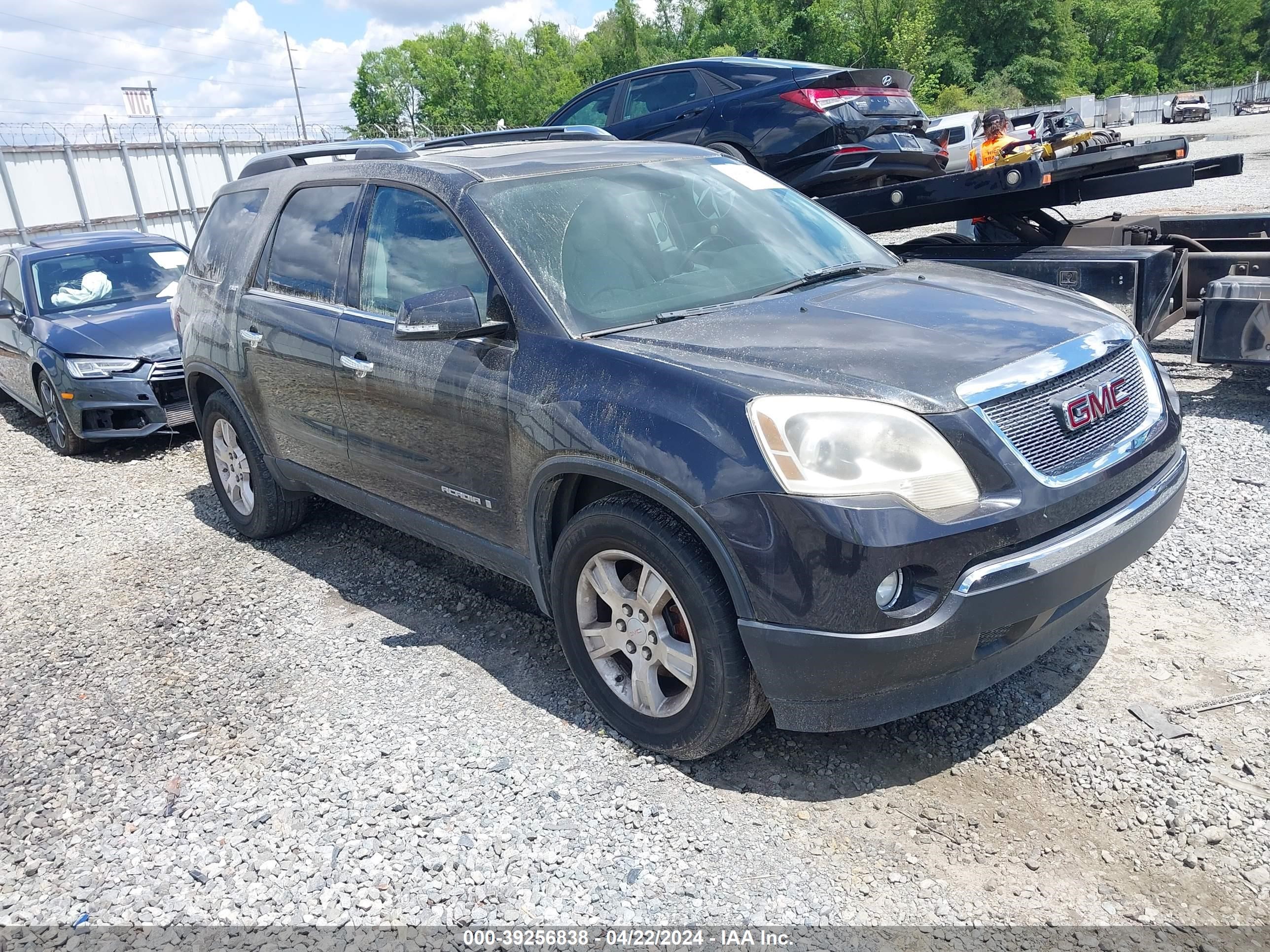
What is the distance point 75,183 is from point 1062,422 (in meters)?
20.6

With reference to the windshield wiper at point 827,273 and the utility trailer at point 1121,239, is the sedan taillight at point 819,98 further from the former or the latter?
the windshield wiper at point 827,273

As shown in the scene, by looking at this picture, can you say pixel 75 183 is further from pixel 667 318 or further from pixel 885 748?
pixel 885 748

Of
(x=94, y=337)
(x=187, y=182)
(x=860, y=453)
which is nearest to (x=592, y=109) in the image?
(x=94, y=337)

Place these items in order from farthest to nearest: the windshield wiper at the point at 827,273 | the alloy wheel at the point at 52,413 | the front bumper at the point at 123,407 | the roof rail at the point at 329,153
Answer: the alloy wheel at the point at 52,413 < the front bumper at the point at 123,407 < the roof rail at the point at 329,153 < the windshield wiper at the point at 827,273

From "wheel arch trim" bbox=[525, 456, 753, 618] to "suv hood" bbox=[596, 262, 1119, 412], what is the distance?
38 cm

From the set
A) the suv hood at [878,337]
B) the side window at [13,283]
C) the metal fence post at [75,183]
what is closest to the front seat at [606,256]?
the suv hood at [878,337]

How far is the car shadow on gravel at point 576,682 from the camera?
10.4 ft

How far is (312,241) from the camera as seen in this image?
4.62 metres

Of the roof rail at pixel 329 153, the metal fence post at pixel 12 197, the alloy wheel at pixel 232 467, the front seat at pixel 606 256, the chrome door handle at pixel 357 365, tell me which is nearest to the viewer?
the front seat at pixel 606 256

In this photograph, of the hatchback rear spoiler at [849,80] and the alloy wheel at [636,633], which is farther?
the hatchback rear spoiler at [849,80]

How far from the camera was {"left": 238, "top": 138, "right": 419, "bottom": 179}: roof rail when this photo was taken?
4.31 metres

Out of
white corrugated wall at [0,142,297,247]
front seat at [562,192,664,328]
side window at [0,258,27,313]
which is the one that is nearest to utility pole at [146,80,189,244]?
white corrugated wall at [0,142,297,247]

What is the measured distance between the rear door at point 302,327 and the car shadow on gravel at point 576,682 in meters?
0.69

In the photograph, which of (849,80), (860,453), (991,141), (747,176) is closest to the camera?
(860,453)
